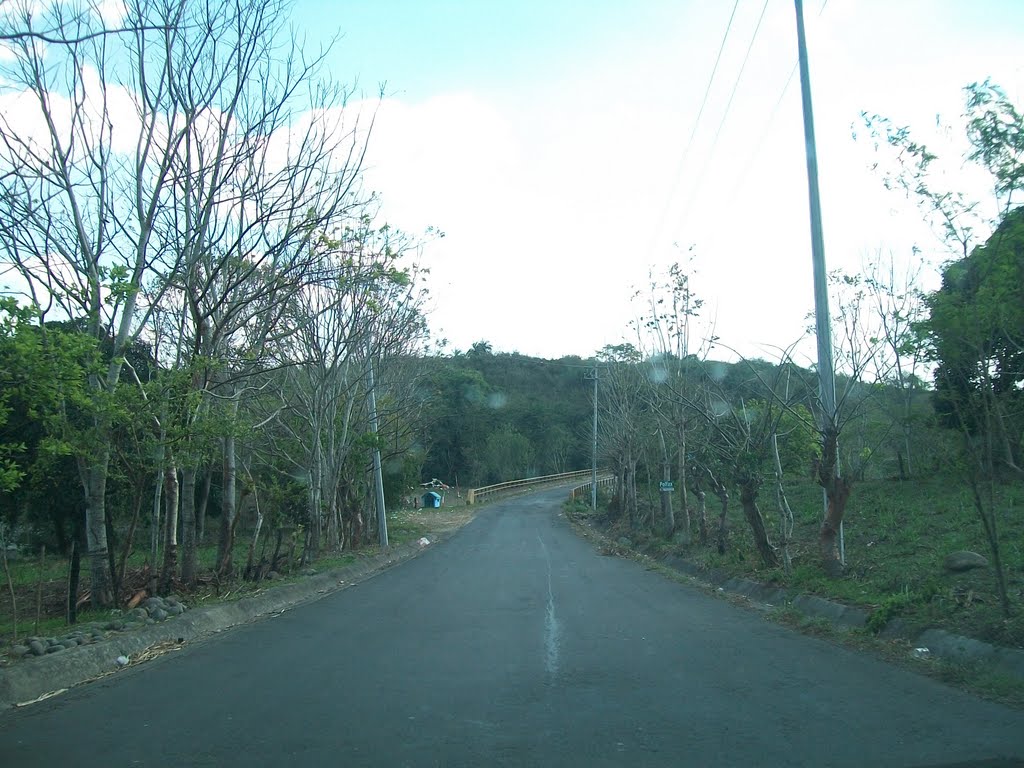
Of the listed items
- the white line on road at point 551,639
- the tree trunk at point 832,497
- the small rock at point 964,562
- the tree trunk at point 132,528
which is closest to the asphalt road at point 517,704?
the white line on road at point 551,639

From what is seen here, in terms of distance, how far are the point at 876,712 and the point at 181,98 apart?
1194cm

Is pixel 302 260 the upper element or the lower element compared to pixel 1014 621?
upper

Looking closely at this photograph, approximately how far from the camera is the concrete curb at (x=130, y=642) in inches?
312

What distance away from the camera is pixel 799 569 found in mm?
14500

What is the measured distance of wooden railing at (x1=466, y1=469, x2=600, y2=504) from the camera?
217 feet

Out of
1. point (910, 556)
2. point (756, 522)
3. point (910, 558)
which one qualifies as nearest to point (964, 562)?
point (910, 558)

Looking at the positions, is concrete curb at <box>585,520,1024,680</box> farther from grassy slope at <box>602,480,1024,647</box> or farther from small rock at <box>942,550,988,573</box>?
small rock at <box>942,550,988,573</box>

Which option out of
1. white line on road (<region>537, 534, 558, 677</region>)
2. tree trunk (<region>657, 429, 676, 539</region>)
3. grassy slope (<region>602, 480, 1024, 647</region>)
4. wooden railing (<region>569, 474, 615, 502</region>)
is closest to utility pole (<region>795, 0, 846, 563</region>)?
grassy slope (<region>602, 480, 1024, 647</region>)

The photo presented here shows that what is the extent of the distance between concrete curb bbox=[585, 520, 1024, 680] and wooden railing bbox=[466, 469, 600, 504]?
1876 inches

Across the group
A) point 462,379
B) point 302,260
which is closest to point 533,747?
point 302,260

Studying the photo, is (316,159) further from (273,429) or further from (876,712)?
(273,429)

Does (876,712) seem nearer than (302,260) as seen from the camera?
Yes

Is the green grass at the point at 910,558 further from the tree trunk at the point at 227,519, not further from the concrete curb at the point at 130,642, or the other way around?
the tree trunk at the point at 227,519

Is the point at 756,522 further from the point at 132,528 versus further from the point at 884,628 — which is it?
the point at 132,528
